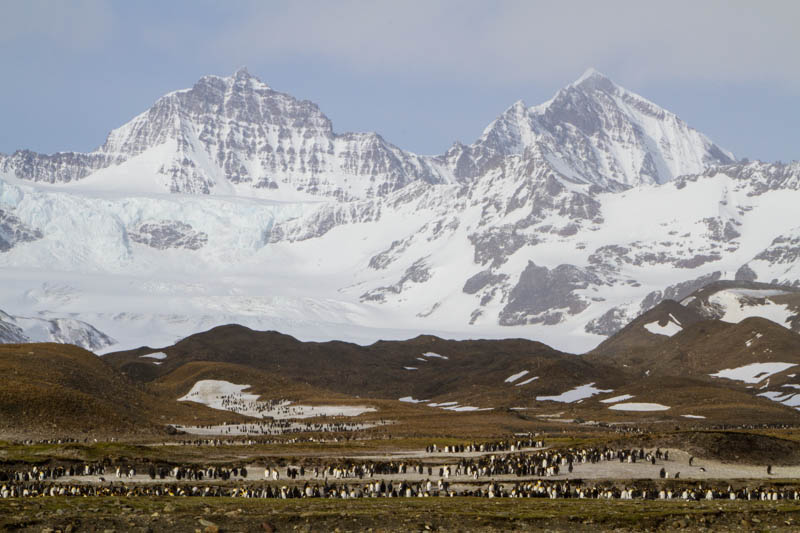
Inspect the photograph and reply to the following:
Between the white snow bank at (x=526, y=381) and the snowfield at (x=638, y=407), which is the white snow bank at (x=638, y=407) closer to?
the snowfield at (x=638, y=407)

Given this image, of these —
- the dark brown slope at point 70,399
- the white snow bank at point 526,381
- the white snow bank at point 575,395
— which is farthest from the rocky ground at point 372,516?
the white snow bank at point 526,381

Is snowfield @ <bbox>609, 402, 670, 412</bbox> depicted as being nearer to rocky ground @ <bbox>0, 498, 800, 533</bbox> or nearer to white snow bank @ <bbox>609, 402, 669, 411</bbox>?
white snow bank @ <bbox>609, 402, 669, 411</bbox>

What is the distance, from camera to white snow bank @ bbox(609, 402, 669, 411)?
14951cm

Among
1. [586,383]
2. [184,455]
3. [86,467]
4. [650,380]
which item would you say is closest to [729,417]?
[650,380]

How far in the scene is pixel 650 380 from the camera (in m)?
177

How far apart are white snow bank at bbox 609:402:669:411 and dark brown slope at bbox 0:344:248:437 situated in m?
65.0

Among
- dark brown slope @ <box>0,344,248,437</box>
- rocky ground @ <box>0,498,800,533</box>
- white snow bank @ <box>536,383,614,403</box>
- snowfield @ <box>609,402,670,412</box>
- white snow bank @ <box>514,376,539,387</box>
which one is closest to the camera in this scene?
rocky ground @ <box>0,498,800,533</box>

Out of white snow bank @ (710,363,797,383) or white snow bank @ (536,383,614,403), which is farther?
white snow bank @ (710,363,797,383)

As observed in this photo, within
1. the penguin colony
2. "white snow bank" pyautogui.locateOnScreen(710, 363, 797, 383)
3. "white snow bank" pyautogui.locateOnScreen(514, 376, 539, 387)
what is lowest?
the penguin colony

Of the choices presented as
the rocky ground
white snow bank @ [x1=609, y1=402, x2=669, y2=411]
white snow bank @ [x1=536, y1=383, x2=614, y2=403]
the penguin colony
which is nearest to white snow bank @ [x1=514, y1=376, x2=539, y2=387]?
white snow bank @ [x1=536, y1=383, x2=614, y2=403]

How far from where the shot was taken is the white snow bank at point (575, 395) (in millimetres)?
175312

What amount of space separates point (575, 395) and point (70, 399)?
103946 millimetres

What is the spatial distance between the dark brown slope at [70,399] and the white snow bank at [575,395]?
69.2m

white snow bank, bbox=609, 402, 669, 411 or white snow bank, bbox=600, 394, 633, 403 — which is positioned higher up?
white snow bank, bbox=600, 394, 633, 403
